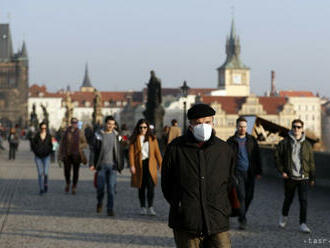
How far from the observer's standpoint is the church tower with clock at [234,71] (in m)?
164

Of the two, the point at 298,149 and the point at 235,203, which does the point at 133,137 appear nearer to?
the point at 298,149

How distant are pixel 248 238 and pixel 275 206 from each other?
3.71 metres

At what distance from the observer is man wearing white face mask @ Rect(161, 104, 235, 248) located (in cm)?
486

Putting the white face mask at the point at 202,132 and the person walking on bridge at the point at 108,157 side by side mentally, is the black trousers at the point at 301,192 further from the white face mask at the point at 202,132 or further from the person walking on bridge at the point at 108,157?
the white face mask at the point at 202,132

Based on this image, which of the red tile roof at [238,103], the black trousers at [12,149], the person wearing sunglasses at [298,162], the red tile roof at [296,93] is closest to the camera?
the person wearing sunglasses at [298,162]

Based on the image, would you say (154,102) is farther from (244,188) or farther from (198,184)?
(198,184)

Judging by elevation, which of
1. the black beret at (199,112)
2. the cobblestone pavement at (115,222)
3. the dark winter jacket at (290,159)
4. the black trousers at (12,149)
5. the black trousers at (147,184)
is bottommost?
the black trousers at (12,149)

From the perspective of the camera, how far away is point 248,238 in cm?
871

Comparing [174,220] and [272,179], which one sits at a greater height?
[174,220]

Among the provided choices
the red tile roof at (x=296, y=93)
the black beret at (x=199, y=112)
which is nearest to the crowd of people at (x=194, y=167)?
the black beret at (x=199, y=112)

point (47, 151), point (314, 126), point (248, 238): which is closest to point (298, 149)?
point (248, 238)

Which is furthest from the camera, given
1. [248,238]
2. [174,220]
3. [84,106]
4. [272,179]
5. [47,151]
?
[84,106]

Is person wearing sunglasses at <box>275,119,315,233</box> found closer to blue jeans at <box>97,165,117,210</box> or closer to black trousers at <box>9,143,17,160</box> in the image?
blue jeans at <box>97,165,117,210</box>

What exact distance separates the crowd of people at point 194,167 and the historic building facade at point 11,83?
413ft
